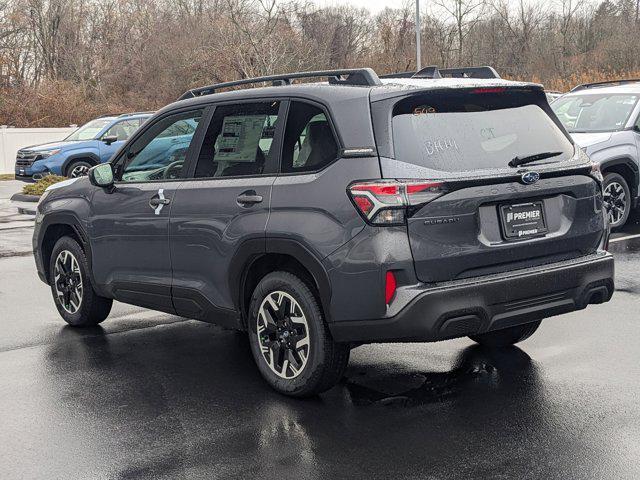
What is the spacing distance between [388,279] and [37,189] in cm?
1674

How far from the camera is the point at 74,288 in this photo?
753 centimetres

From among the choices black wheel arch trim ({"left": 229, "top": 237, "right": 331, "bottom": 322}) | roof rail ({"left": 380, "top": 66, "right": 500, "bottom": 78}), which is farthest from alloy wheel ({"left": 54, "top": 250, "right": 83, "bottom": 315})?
roof rail ({"left": 380, "top": 66, "right": 500, "bottom": 78})

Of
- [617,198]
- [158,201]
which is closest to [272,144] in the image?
[158,201]

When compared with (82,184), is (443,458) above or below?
below

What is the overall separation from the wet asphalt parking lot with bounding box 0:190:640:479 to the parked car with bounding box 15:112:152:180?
1566 centimetres

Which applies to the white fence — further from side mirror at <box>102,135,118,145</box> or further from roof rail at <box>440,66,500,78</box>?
roof rail at <box>440,66,500,78</box>

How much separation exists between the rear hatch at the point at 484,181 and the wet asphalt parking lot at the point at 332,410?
0.79 m

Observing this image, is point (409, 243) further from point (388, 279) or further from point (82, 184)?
point (82, 184)

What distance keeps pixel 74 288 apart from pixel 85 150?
15.7 m

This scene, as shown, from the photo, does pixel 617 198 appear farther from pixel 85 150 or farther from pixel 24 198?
Answer: pixel 85 150

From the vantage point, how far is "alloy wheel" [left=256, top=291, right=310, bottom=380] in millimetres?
5340

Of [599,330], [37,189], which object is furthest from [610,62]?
[599,330]

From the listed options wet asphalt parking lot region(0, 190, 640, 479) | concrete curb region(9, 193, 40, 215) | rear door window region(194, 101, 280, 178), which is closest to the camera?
wet asphalt parking lot region(0, 190, 640, 479)

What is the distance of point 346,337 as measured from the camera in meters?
5.05
